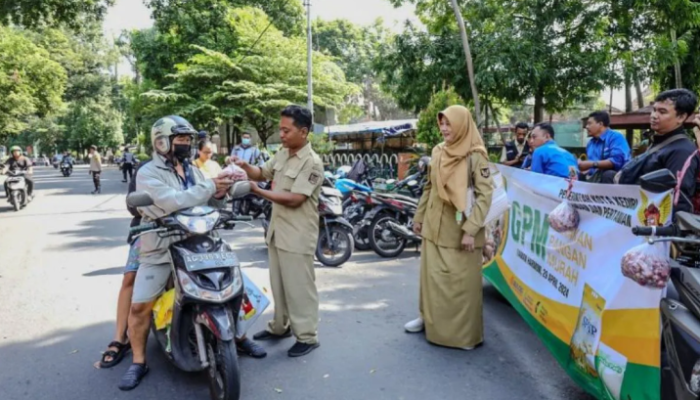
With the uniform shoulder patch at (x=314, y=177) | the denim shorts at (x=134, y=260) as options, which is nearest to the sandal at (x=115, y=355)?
the denim shorts at (x=134, y=260)

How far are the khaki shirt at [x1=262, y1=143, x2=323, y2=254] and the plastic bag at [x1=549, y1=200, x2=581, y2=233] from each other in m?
1.55

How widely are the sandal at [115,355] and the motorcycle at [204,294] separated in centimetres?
63

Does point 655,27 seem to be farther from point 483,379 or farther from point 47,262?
point 47,262

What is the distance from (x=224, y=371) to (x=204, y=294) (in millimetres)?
426

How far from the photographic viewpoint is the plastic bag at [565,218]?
123 inches

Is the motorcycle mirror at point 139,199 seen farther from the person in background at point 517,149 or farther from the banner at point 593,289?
the person in background at point 517,149

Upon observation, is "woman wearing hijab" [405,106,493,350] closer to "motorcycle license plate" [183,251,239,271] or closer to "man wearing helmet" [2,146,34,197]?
"motorcycle license plate" [183,251,239,271]

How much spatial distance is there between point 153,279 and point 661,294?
2.75 m

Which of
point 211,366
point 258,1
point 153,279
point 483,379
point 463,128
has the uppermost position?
point 258,1

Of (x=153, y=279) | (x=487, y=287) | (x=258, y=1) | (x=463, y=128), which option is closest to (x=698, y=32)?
(x=487, y=287)

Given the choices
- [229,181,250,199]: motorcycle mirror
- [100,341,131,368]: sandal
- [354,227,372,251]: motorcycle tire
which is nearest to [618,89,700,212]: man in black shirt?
[229,181,250,199]: motorcycle mirror

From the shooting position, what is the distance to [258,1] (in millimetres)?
22922

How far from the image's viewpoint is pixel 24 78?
21.1m

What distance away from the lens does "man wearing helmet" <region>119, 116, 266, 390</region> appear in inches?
124
